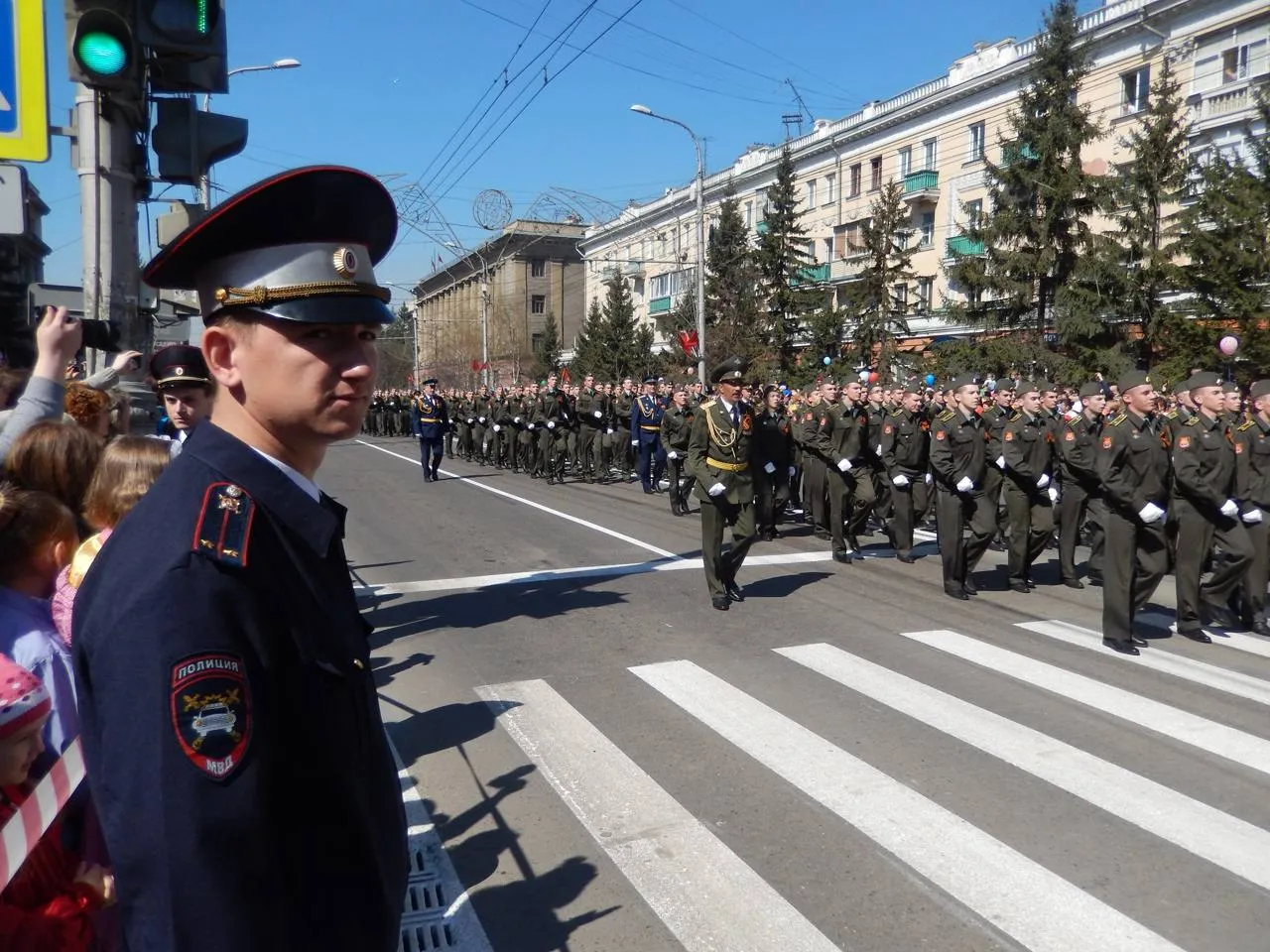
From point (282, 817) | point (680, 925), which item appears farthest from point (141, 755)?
point (680, 925)

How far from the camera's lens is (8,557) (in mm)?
2717

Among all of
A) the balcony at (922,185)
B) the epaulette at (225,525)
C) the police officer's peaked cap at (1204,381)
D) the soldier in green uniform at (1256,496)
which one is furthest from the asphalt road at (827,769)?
the balcony at (922,185)

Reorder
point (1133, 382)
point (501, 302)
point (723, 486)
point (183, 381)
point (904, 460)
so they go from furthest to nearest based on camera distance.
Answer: point (501, 302) < point (904, 460) < point (723, 486) < point (1133, 382) < point (183, 381)

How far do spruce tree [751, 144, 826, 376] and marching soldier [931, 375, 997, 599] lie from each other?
101ft

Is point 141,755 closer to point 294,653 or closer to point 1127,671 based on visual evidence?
point 294,653

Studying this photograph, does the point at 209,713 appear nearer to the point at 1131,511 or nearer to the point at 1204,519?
the point at 1131,511

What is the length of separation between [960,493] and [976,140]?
3493cm

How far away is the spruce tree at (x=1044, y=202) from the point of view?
28.2 meters

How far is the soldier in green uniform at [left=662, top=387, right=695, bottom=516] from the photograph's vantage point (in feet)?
51.7

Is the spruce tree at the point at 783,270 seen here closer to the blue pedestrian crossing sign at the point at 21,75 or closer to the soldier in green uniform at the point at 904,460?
the soldier in green uniform at the point at 904,460

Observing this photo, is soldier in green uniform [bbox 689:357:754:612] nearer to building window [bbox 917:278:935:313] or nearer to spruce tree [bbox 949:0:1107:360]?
spruce tree [bbox 949:0:1107:360]

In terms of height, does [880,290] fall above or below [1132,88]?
below

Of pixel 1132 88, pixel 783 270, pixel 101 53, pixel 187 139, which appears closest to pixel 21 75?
pixel 101 53

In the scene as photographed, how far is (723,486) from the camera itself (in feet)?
28.7
